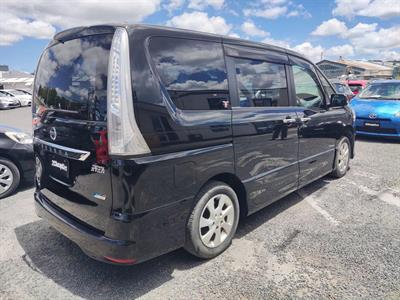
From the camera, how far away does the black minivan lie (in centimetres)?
226

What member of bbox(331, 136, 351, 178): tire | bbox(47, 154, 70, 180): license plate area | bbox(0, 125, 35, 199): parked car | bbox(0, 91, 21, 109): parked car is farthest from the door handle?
bbox(0, 91, 21, 109): parked car

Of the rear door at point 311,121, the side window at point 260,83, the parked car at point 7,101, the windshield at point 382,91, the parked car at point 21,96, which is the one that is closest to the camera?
the side window at point 260,83

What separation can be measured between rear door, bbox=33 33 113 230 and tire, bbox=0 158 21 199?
82.6 inches

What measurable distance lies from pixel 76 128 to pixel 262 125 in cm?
179

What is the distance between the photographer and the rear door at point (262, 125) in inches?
121

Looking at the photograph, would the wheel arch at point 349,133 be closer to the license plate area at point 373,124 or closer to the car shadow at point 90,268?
the car shadow at point 90,268

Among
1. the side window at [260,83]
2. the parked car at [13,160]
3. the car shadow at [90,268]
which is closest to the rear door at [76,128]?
the car shadow at [90,268]

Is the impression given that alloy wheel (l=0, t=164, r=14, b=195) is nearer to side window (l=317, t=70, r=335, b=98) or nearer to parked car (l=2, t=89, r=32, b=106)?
side window (l=317, t=70, r=335, b=98)

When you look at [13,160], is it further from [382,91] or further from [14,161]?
[382,91]

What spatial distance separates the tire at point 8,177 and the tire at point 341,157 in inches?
193

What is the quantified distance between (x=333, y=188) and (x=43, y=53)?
14.2ft

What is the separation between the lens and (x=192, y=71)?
2.67 m

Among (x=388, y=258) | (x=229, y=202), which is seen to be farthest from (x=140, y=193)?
(x=388, y=258)

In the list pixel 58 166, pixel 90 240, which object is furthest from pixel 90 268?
pixel 58 166
